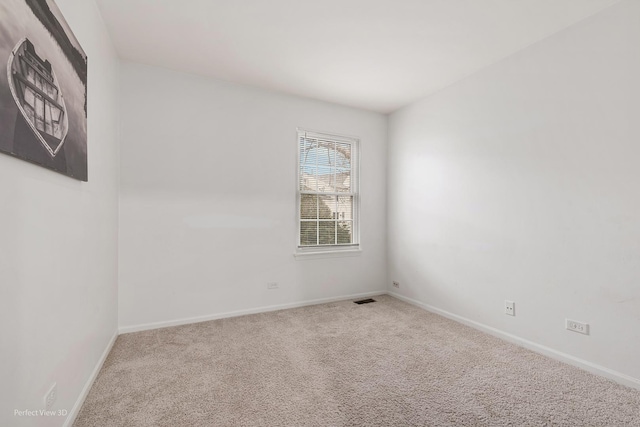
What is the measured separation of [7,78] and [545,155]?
3460mm

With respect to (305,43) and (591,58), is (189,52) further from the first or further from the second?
(591,58)

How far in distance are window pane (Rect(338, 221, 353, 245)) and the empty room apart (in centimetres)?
7

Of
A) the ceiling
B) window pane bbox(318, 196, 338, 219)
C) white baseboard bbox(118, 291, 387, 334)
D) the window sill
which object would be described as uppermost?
the ceiling

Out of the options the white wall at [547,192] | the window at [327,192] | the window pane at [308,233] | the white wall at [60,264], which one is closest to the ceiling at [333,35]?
the white wall at [547,192]

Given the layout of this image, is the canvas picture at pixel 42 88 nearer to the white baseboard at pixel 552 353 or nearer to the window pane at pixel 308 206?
the window pane at pixel 308 206

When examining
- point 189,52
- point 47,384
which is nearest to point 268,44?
point 189,52

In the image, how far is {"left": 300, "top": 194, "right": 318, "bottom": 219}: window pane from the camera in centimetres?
388

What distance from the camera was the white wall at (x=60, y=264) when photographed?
3.66ft

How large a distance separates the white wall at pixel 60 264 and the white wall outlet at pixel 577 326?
11.3ft

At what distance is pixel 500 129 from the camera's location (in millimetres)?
2883

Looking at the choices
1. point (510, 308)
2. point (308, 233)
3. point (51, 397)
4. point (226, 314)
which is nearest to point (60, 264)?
point (51, 397)

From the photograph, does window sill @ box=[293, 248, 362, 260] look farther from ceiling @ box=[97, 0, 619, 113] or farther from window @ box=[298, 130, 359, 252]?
ceiling @ box=[97, 0, 619, 113]

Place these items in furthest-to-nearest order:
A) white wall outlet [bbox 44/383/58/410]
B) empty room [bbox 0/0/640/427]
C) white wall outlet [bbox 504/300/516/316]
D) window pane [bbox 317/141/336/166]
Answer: window pane [bbox 317/141/336/166], white wall outlet [bbox 504/300/516/316], empty room [bbox 0/0/640/427], white wall outlet [bbox 44/383/58/410]

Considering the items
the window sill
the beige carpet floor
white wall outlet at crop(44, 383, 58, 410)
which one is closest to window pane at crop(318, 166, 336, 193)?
the window sill
